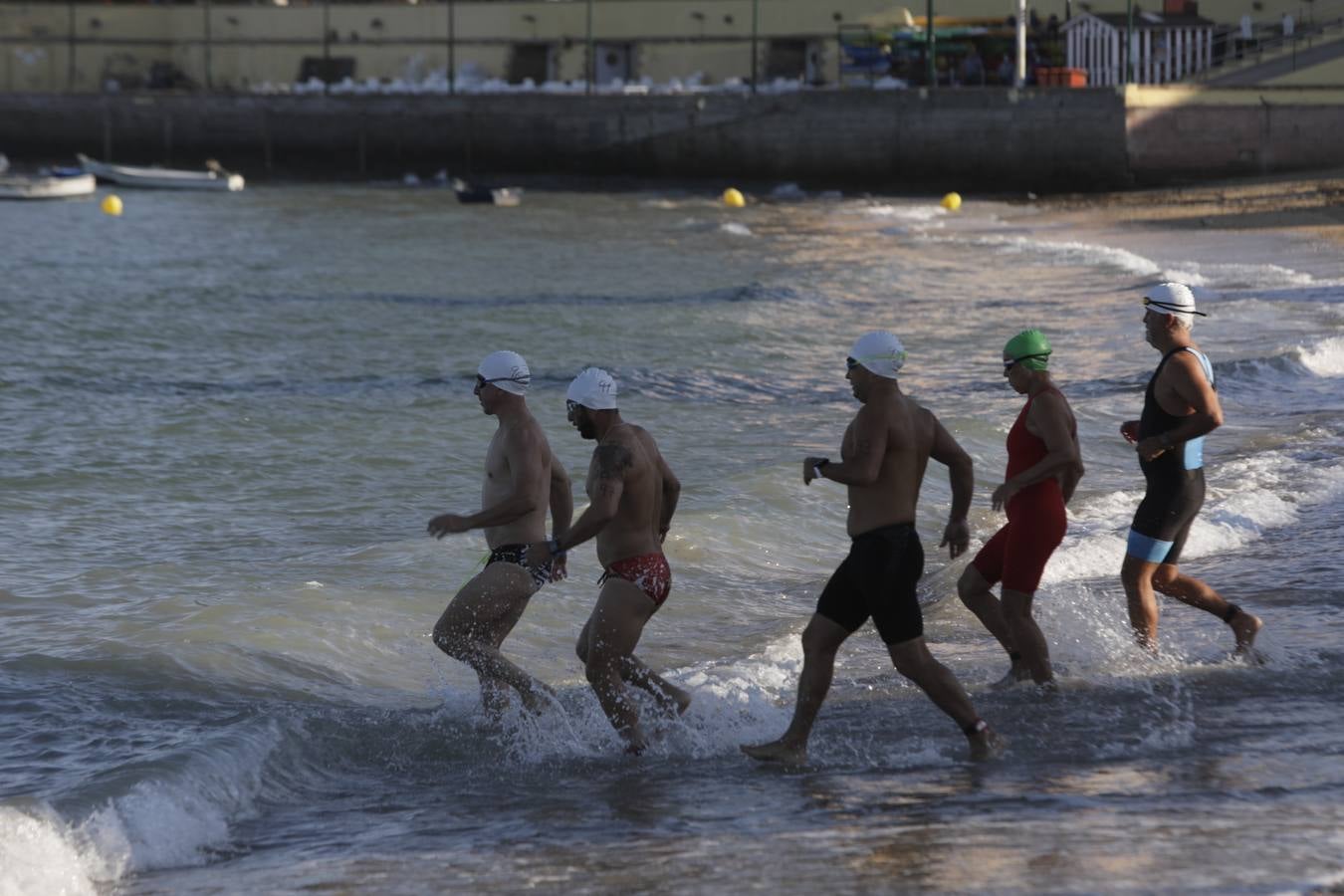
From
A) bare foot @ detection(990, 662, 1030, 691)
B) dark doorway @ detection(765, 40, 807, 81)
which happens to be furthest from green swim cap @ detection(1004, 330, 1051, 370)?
dark doorway @ detection(765, 40, 807, 81)

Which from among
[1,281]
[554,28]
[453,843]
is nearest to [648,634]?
[453,843]

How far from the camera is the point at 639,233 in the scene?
40094 millimetres

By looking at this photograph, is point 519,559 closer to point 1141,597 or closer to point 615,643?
point 615,643

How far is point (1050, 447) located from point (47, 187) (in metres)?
50.6

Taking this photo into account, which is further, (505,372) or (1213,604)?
(1213,604)

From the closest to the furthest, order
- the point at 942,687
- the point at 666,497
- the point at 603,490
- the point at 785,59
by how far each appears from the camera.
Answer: the point at 942,687, the point at 603,490, the point at 666,497, the point at 785,59

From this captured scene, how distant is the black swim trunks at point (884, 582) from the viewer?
254 inches

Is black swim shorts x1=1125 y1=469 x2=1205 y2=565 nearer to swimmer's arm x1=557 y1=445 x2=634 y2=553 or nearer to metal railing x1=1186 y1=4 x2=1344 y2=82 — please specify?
swimmer's arm x1=557 y1=445 x2=634 y2=553

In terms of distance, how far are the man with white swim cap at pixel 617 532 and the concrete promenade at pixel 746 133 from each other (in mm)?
41277

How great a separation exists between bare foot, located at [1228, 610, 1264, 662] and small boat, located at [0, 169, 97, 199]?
165ft

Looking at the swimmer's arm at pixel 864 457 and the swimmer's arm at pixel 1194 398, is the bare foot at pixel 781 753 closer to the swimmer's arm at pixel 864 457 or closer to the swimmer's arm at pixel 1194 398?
the swimmer's arm at pixel 864 457

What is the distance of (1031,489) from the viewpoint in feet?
23.7

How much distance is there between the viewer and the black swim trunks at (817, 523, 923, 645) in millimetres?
6445

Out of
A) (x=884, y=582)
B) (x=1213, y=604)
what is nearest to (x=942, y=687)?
(x=884, y=582)
